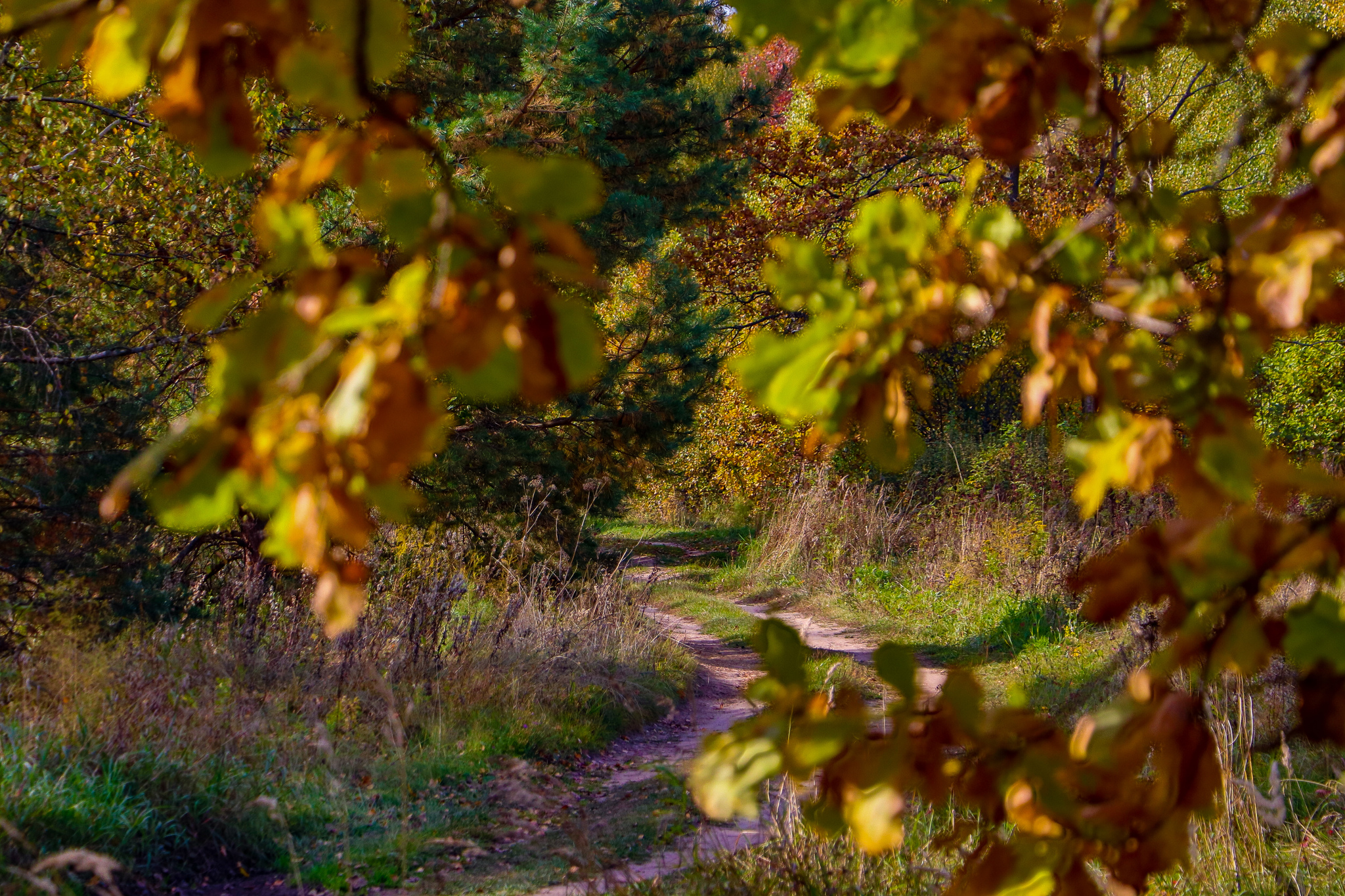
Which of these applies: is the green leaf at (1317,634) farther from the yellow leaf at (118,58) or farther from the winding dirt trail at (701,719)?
the winding dirt trail at (701,719)

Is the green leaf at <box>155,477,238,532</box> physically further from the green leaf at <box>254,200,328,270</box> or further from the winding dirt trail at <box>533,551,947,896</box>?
the winding dirt trail at <box>533,551,947,896</box>

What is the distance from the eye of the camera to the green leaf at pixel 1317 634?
2.71ft

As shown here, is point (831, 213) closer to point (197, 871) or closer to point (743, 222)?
point (743, 222)

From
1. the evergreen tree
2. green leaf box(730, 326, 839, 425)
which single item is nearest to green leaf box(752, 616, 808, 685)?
Result: green leaf box(730, 326, 839, 425)

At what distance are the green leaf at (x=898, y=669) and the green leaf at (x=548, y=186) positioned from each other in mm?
555

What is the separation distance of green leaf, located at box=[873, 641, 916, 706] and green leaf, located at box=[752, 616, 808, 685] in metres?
0.09

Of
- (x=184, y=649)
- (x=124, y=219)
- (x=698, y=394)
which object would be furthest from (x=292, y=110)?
(x=698, y=394)

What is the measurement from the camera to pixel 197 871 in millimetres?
3838

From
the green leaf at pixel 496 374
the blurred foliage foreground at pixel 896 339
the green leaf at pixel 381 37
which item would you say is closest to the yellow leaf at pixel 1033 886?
the blurred foliage foreground at pixel 896 339

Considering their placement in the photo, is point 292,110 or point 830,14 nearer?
point 830,14

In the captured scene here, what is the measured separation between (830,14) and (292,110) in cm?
628

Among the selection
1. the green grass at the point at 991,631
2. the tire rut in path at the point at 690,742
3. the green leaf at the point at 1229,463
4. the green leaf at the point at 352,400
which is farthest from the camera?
the green grass at the point at 991,631

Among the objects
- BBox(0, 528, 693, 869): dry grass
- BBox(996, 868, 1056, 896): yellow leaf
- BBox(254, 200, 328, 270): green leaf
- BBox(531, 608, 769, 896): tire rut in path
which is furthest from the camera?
BBox(0, 528, 693, 869): dry grass

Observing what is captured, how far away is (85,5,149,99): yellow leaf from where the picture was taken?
73 centimetres
